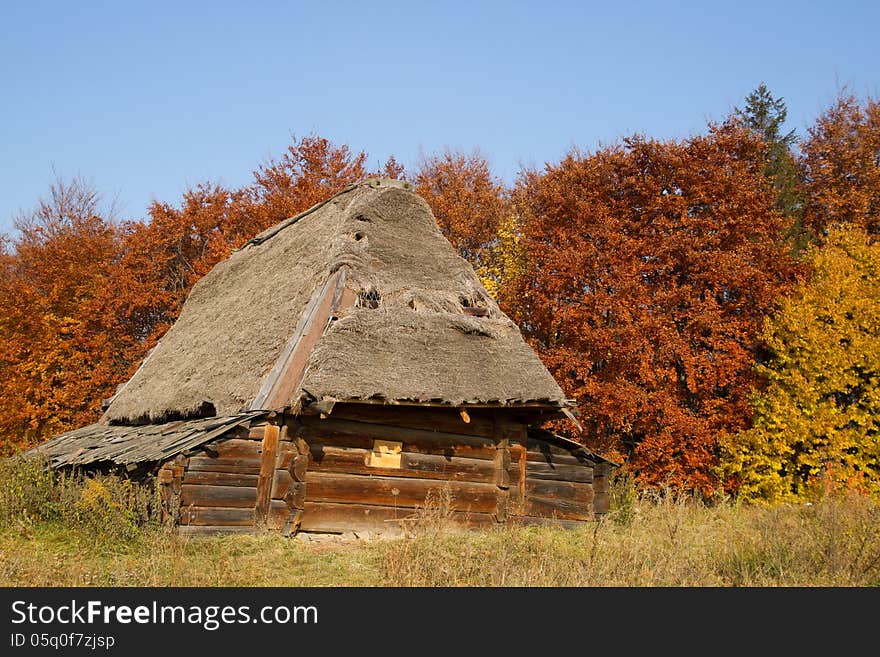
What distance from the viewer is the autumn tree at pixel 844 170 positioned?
24.6 meters

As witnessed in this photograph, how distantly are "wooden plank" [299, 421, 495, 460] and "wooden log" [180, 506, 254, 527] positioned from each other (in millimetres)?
1416

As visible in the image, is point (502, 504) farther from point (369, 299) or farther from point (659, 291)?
point (659, 291)

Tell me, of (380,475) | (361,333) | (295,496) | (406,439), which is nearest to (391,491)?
(380,475)

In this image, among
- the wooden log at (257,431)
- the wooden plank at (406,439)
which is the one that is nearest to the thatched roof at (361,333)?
the wooden log at (257,431)

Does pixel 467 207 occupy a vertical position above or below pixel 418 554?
above

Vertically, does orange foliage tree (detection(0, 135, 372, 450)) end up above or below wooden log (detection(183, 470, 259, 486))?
above

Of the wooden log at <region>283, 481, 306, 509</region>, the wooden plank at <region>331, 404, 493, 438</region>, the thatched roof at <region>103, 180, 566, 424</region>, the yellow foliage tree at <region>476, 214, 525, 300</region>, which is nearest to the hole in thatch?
the thatched roof at <region>103, 180, 566, 424</region>

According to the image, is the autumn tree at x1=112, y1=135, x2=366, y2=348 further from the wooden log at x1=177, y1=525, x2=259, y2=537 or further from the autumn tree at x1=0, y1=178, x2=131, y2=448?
the wooden log at x1=177, y1=525, x2=259, y2=537

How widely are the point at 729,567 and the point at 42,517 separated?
32.4 ft

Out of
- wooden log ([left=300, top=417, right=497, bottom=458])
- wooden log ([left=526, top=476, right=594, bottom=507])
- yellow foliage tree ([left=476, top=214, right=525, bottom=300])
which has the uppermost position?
yellow foliage tree ([left=476, top=214, right=525, bottom=300])

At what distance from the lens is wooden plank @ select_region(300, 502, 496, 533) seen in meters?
12.1

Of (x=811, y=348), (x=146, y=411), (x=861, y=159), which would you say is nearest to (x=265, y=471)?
(x=146, y=411)

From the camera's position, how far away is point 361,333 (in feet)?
41.9

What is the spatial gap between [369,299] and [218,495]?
4187 millimetres
